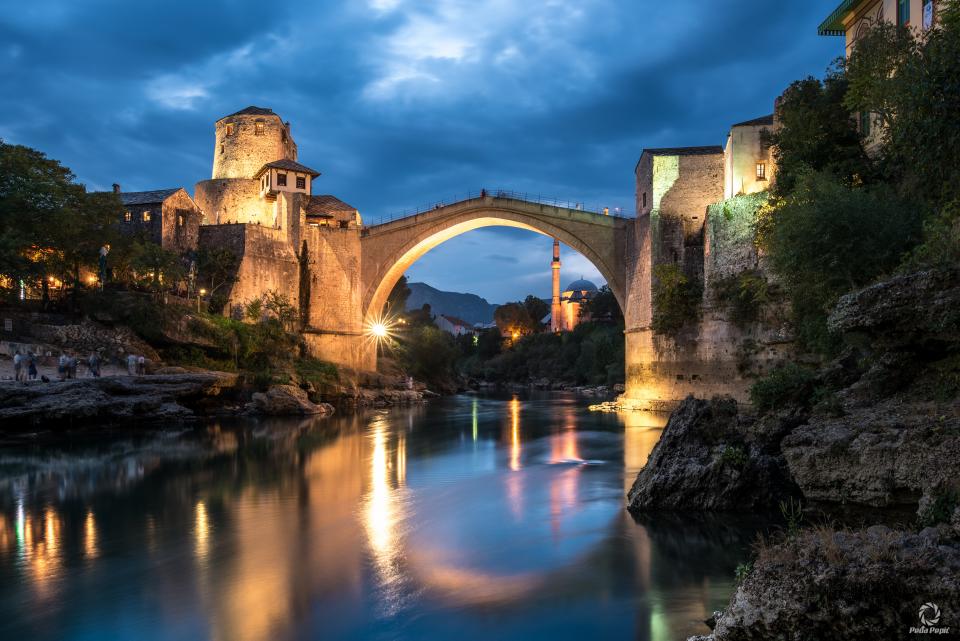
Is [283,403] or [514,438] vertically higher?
[283,403]

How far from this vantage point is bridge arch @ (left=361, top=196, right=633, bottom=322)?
26.9 m

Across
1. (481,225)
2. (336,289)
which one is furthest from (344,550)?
(481,225)

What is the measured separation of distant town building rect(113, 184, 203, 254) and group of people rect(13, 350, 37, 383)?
1063cm

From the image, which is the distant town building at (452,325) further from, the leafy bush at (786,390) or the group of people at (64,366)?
A: the leafy bush at (786,390)

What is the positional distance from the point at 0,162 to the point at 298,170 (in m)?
14.0

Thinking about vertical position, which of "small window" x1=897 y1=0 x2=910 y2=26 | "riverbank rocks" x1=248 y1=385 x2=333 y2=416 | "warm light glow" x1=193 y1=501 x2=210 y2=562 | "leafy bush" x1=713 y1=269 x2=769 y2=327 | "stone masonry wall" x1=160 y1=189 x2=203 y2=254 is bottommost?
"warm light glow" x1=193 y1=501 x2=210 y2=562

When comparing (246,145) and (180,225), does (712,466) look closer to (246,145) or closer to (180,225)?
A: (180,225)

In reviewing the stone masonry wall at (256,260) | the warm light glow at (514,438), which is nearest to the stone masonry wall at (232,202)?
the stone masonry wall at (256,260)

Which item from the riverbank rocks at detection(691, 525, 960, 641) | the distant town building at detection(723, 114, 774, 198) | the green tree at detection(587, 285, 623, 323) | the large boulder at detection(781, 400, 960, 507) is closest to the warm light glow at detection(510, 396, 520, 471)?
the large boulder at detection(781, 400, 960, 507)

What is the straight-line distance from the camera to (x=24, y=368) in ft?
59.6

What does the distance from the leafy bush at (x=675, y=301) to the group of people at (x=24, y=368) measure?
59.9 feet
